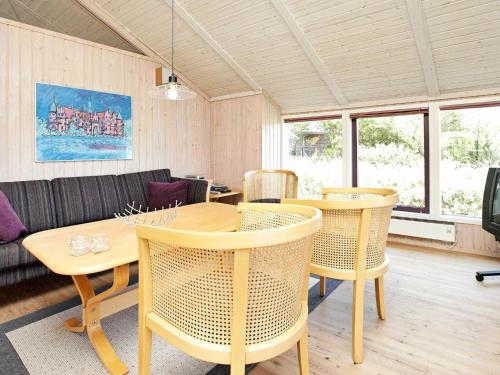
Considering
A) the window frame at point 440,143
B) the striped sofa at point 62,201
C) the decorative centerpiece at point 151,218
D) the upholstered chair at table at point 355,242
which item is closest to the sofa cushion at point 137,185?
the striped sofa at point 62,201

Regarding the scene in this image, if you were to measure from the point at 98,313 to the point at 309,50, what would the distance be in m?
2.92

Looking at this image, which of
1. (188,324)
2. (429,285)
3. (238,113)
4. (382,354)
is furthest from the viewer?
(238,113)

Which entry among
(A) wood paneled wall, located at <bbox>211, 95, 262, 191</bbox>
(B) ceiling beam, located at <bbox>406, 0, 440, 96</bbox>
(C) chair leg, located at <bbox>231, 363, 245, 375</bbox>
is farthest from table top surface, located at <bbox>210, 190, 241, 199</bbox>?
(C) chair leg, located at <bbox>231, 363, 245, 375</bbox>

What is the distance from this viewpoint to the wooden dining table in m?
1.36

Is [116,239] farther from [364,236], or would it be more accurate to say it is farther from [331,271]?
[364,236]

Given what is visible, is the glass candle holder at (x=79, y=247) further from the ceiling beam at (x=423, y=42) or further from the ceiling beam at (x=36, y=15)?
the ceiling beam at (x=36, y=15)

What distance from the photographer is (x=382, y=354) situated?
1.70 m

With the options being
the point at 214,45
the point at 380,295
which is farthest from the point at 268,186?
the point at 380,295

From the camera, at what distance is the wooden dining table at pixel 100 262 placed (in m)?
1.36

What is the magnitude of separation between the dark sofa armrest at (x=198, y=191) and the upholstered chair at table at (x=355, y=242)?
6.72ft

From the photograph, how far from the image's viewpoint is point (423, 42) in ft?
9.01

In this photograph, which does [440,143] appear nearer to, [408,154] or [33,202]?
[408,154]

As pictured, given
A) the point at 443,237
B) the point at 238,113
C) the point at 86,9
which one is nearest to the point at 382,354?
the point at 443,237

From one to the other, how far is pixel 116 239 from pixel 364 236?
130 centimetres
